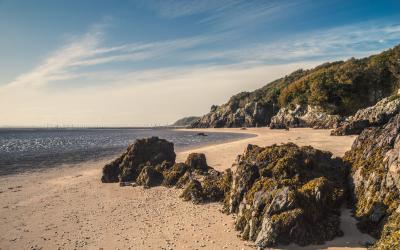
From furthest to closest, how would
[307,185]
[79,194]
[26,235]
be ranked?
[79,194], [26,235], [307,185]

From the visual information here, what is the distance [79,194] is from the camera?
24.3m

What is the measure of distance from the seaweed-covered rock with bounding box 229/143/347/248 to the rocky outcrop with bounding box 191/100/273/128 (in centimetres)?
10188

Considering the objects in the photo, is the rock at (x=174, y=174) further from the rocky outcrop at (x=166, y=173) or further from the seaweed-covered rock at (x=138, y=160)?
the seaweed-covered rock at (x=138, y=160)

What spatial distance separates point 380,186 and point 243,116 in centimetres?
11686

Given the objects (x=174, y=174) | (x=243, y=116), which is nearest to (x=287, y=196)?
(x=174, y=174)

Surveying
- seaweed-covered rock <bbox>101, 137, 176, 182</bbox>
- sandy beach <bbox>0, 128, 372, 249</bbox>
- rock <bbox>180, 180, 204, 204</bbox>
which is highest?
seaweed-covered rock <bbox>101, 137, 176, 182</bbox>

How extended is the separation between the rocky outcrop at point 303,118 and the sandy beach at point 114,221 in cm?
5707

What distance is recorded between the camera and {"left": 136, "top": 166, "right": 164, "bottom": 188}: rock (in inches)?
1005

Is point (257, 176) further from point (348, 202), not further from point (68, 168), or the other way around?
point (68, 168)

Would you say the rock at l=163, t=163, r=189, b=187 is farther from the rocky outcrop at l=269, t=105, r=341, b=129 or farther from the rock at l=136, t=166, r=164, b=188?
the rocky outcrop at l=269, t=105, r=341, b=129

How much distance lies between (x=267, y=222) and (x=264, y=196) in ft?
4.61

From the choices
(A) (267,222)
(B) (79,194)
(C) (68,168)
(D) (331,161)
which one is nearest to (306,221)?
(A) (267,222)

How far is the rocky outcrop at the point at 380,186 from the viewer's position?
1090 cm

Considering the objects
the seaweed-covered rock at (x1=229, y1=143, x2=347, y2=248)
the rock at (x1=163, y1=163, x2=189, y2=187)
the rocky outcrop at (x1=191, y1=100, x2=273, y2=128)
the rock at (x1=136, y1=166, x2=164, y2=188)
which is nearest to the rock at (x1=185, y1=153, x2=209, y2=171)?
the rock at (x1=163, y1=163, x2=189, y2=187)
